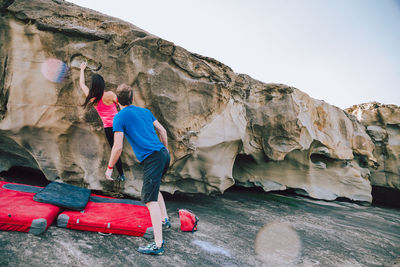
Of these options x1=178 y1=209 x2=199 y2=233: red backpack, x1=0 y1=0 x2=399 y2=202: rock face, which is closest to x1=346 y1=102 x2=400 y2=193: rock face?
x1=0 y1=0 x2=399 y2=202: rock face

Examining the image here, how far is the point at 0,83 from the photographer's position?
156 inches

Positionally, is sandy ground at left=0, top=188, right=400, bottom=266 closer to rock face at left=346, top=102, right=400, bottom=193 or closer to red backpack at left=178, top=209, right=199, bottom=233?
red backpack at left=178, top=209, right=199, bottom=233

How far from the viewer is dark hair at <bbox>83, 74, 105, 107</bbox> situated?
12.0 ft

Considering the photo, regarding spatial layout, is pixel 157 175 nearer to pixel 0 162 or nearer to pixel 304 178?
pixel 0 162

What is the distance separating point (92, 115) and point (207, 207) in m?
2.77

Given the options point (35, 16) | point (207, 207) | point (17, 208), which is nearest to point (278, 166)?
point (207, 207)

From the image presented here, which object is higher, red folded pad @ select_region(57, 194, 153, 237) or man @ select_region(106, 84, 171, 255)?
man @ select_region(106, 84, 171, 255)

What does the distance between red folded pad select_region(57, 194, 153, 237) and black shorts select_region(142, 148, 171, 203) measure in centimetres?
59

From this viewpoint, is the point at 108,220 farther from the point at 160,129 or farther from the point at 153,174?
the point at 160,129

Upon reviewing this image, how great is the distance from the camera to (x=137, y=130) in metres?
2.63

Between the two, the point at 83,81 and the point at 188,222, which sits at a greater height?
the point at 83,81

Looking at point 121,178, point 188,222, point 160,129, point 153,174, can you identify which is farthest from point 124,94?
point 188,222

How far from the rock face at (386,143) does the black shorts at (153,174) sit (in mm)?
9232

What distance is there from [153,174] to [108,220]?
897 mm
